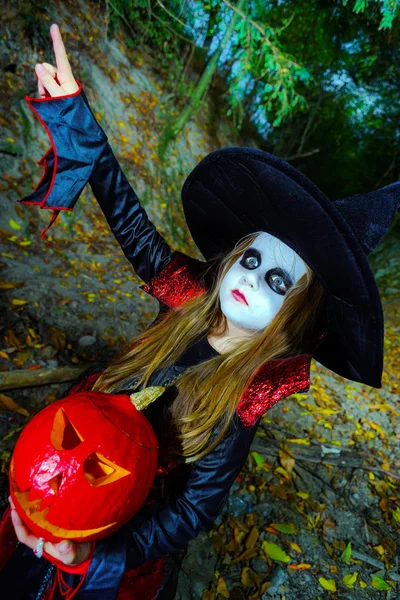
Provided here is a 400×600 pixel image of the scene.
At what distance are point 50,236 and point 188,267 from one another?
8.78 ft

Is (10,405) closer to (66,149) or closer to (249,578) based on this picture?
(66,149)

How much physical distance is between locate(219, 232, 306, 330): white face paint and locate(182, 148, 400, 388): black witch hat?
0.05 meters

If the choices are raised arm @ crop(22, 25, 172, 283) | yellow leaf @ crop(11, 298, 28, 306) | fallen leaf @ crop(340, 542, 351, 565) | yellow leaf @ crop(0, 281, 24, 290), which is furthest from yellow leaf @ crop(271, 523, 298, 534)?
yellow leaf @ crop(0, 281, 24, 290)

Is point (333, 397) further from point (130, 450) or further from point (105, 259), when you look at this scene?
point (130, 450)

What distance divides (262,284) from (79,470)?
2.65 feet

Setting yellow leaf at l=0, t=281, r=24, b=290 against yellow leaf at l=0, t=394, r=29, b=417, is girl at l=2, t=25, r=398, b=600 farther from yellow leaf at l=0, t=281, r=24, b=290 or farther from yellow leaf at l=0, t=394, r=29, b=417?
yellow leaf at l=0, t=281, r=24, b=290

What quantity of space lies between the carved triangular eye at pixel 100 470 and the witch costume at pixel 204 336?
0.84 ft

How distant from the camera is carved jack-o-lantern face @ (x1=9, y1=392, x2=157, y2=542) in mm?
949

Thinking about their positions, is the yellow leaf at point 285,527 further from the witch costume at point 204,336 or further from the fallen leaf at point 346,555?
the witch costume at point 204,336

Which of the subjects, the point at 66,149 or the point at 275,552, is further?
the point at 275,552

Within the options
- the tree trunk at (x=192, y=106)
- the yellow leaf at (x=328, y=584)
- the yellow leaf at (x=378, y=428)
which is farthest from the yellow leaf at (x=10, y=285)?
the tree trunk at (x=192, y=106)

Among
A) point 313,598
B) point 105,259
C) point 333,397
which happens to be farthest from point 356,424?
point 105,259

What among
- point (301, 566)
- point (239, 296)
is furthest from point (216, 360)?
point (301, 566)

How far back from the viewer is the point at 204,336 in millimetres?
1520
